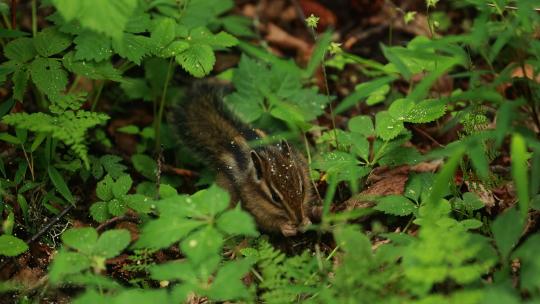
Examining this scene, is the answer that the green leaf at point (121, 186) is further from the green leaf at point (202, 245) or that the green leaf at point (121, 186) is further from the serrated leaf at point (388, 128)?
the serrated leaf at point (388, 128)

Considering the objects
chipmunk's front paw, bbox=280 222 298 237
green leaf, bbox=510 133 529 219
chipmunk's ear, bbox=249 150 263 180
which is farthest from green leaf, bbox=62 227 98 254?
green leaf, bbox=510 133 529 219

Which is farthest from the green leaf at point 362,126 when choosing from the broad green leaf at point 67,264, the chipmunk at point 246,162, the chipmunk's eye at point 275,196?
the broad green leaf at point 67,264

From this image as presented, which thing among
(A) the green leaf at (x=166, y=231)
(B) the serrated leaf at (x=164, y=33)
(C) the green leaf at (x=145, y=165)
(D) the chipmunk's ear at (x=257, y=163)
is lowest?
(C) the green leaf at (x=145, y=165)

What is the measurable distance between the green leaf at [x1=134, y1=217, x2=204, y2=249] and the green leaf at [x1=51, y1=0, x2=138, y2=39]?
36.6 inches

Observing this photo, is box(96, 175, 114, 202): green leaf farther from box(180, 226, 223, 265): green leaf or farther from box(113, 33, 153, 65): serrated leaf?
box(180, 226, 223, 265): green leaf

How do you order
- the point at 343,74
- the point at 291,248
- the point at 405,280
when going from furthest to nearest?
the point at 343,74 → the point at 291,248 → the point at 405,280

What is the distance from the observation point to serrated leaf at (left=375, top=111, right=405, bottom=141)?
13.0 feet

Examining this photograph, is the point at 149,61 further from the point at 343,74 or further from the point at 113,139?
the point at 343,74

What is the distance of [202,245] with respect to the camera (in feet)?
8.39

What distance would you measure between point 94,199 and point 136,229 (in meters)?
0.51

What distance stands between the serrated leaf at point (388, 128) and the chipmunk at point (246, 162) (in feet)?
1.97

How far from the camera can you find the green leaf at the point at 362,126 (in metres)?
4.18

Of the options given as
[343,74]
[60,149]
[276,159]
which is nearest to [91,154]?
[60,149]

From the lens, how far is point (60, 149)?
451 centimetres
